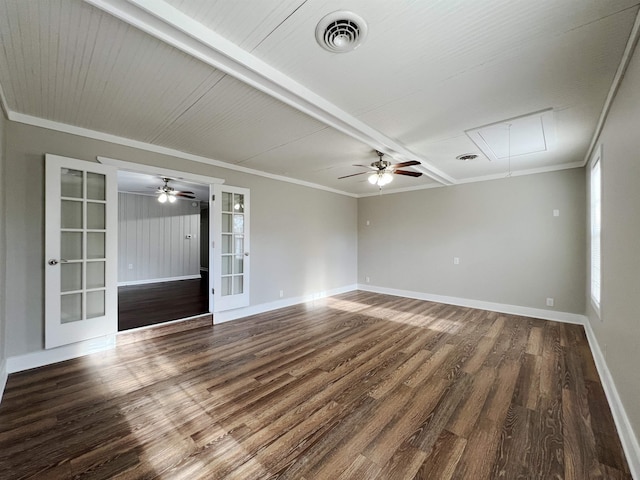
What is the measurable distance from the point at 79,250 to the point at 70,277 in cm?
32

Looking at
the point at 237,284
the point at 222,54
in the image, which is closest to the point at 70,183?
the point at 237,284

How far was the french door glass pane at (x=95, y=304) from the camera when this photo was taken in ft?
10.3

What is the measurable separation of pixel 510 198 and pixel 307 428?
17.1ft

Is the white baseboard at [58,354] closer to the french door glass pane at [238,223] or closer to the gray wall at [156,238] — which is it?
the french door glass pane at [238,223]

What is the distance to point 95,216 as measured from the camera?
10.6 feet

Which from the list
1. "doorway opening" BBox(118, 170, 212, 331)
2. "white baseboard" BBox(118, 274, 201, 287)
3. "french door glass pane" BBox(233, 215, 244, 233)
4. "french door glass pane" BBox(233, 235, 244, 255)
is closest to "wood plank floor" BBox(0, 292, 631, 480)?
"french door glass pane" BBox(233, 235, 244, 255)

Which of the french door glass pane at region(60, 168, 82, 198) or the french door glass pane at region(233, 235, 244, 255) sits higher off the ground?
the french door glass pane at region(60, 168, 82, 198)

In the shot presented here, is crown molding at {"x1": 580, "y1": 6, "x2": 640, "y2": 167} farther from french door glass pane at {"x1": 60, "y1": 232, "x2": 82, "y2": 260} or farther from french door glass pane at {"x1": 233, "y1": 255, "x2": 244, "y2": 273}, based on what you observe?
french door glass pane at {"x1": 60, "y1": 232, "x2": 82, "y2": 260}

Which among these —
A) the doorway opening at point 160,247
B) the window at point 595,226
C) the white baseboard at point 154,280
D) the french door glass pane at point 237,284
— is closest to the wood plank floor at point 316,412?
the window at point 595,226

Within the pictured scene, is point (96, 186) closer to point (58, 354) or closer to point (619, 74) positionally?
point (58, 354)

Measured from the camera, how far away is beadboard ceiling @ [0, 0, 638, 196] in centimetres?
151

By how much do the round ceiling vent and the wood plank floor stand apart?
8.75 ft

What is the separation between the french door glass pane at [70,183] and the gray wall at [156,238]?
487 centimetres

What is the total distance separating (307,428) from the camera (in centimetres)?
190
